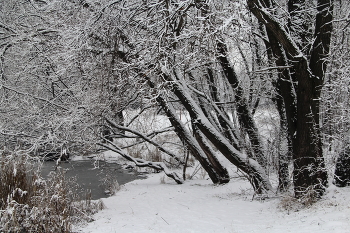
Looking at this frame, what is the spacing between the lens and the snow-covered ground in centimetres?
505

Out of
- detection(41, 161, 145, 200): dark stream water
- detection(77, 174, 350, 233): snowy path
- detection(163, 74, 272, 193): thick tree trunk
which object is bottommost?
detection(77, 174, 350, 233): snowy path

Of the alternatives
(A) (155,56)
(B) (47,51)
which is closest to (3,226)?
(A) (155,56)

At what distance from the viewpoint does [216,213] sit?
265 inches

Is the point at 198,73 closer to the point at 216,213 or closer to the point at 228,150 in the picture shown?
the point at 228,150

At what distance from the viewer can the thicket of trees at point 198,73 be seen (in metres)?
6.10

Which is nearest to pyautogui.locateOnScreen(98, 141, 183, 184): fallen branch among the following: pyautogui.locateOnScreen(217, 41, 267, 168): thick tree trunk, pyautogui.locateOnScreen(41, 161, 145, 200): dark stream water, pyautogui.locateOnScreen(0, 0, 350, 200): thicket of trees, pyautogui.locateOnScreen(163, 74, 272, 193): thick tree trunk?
pyautogui.locateOnScreen(0, 0, 350, 200): thicket of trees

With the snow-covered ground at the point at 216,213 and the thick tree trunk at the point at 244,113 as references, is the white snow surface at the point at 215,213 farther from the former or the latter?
the thick tree trunk at the point at 244,113

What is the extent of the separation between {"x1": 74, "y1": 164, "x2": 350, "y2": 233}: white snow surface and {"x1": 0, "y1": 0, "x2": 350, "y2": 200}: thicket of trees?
1.76ft

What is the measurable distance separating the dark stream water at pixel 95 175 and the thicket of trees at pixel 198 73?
4.11ft

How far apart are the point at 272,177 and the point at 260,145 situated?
4.22 ft

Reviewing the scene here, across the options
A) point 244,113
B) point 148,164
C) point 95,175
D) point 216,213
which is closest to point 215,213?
point 216,213

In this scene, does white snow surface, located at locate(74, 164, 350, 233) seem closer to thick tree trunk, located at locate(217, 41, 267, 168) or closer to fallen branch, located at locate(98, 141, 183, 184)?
thick tree trunk, located at locate(217, 41, 267, 168)

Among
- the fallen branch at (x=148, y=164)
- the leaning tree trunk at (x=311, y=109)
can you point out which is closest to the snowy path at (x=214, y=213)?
the leaning tree trunk at (x=311, y=109)

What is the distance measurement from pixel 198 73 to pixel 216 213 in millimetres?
5381
